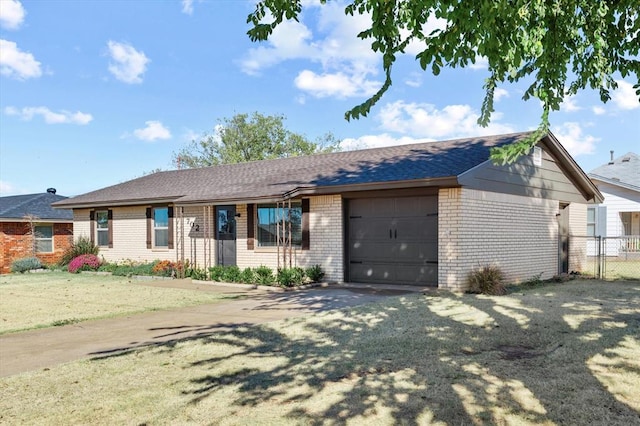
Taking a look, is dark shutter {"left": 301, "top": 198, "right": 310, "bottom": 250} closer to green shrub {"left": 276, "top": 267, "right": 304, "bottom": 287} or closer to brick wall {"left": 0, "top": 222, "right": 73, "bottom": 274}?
green shrub {"left": 276, "top": 267, "right": 304, "bottom": 287}

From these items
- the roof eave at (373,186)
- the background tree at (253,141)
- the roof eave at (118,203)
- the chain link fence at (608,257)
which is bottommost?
the chain link fence at (608,257)

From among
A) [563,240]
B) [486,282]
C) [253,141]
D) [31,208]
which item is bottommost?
[486,282]

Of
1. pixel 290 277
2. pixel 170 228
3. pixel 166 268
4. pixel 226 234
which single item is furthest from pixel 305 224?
pixel 170 228

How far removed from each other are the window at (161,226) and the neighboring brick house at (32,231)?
7091mm

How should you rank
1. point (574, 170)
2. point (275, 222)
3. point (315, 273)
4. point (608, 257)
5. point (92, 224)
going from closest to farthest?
point (315, 273) → point (275, 222) → point (574, 170) → point (92, 224) → point (608, 257)

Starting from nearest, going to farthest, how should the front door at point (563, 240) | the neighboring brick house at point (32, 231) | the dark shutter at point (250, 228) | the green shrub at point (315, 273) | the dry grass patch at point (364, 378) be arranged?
the dry grass patch at point (364, 378)
the green shrub at point (315, 273)
the dark shutter at point (250, 228)
the front door at point (563, 240)
the neighboring brick house at point (32, 231)

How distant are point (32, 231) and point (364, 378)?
2153 centimetres

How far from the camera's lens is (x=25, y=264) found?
1995cm

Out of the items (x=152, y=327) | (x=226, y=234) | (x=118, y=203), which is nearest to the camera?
(x=152, y=327)

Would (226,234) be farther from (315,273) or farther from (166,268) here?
(315,273)

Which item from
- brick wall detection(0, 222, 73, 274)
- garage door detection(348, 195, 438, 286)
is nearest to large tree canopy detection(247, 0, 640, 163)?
garage door detection(348, 195, 438, 286)

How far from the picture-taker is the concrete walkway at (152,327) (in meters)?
6.17

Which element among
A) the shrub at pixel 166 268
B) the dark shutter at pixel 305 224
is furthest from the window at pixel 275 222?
the shrub at pixel 166 268

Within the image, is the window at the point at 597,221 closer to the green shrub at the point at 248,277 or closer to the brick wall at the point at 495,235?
the brick wall at the point at 495,235
